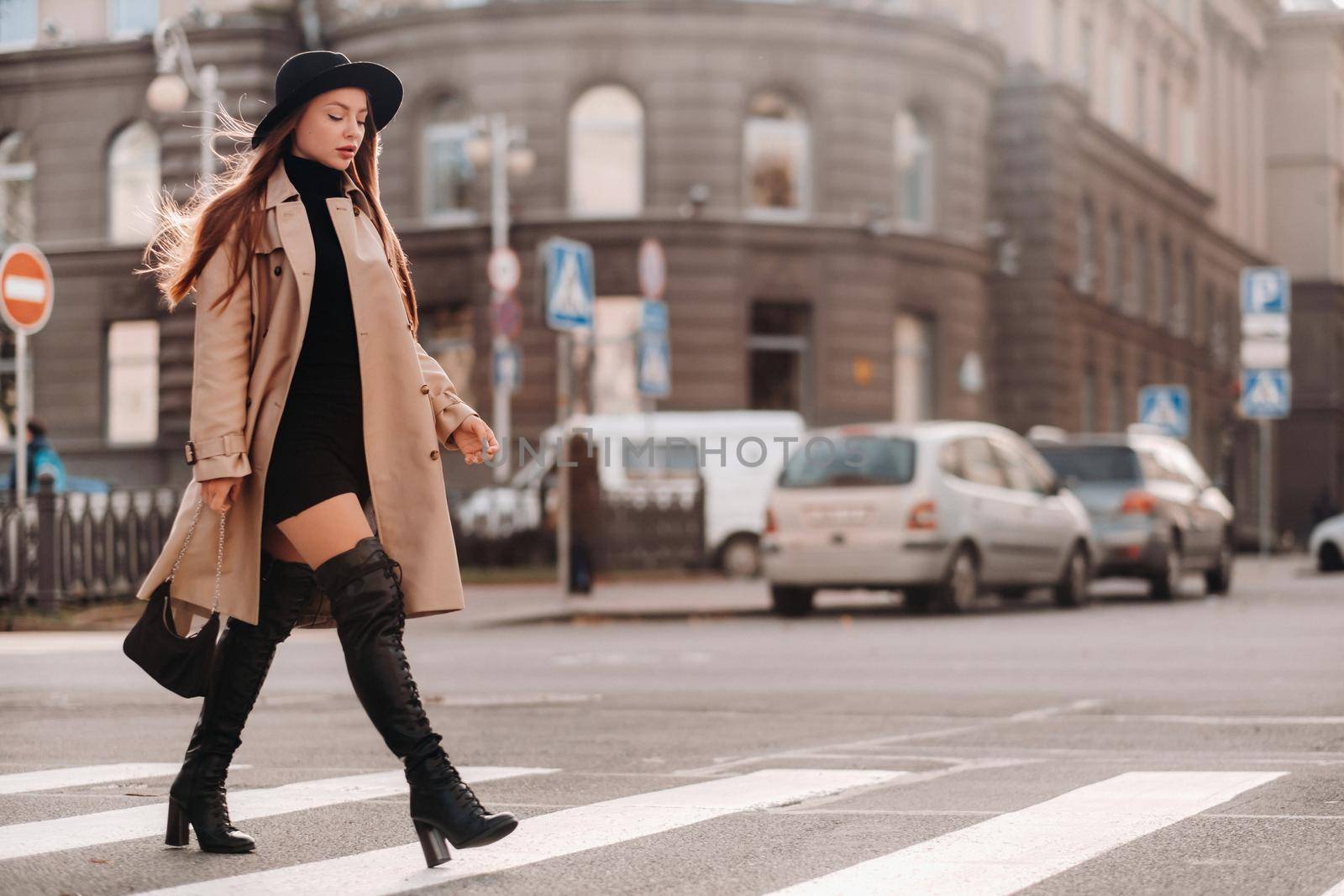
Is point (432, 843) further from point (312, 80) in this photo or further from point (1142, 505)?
point (1142, 505)

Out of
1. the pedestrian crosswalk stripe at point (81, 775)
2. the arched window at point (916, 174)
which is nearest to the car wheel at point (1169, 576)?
the pedestrian crosswalk stripe at point (81, 775)

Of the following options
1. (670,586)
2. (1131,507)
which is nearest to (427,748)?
(1131,507)

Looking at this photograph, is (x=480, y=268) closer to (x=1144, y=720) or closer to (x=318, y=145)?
(x=1144, y=720)

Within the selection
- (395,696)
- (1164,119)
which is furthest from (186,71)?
(395,696)

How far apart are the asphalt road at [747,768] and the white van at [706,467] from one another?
36.0 feet

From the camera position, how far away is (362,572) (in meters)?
5.24

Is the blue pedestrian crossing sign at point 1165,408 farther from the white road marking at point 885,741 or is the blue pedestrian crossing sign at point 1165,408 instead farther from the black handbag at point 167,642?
the black handbag at point 167,642

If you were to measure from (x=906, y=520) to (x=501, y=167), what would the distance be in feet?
60.0

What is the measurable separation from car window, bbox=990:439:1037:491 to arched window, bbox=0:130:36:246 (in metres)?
23.9

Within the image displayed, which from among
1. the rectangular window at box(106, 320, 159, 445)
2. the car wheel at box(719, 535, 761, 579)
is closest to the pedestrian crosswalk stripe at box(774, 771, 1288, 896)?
the car wheel at box(719, 535, 761, 579)

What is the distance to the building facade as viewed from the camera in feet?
116

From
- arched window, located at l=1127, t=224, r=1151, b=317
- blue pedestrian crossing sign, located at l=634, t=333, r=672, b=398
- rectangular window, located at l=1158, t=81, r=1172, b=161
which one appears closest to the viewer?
blue pedestrian crossing sign, located at l=634, t=333, r=672, b=398

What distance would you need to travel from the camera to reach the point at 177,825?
5.54 m

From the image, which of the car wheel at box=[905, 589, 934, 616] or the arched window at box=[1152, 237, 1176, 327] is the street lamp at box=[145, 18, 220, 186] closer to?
the car wheel at box=[905, 589, 934, 616]
